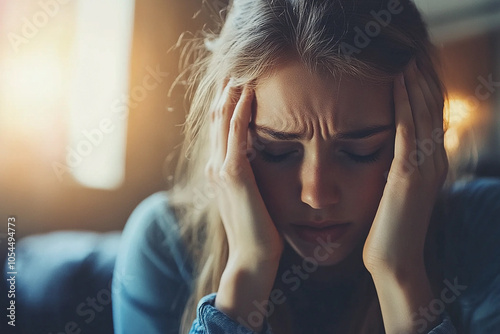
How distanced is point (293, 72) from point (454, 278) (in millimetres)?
409

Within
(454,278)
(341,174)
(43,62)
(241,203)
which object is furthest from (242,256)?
(43,62)

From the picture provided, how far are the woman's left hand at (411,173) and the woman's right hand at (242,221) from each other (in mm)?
176

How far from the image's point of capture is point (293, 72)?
2.59 feet

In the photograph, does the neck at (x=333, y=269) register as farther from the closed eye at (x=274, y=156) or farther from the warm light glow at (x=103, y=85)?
the warm light glow at (x=103, y=85)

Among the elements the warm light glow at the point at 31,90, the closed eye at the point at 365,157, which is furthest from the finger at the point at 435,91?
the warm light glow at the point at 31,90

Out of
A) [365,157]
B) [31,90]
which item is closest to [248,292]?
[365,157]

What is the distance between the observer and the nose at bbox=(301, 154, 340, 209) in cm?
79

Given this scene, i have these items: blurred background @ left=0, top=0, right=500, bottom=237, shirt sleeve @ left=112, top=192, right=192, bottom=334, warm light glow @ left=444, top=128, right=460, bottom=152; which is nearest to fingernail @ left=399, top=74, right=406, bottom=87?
warm light glow @ left=444, top=128, right=460, bottom=152

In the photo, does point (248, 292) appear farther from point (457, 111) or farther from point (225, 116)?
point (457, 111)

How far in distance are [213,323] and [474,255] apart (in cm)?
42

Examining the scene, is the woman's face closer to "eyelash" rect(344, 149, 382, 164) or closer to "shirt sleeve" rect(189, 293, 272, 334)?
"eyelash" rect(344, 149, 382, 164)

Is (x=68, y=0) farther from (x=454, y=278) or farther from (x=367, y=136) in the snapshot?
(x=454, y=278)

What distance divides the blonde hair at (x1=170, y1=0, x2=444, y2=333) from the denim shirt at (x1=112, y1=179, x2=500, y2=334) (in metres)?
0.03

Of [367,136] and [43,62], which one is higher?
[43,62]
